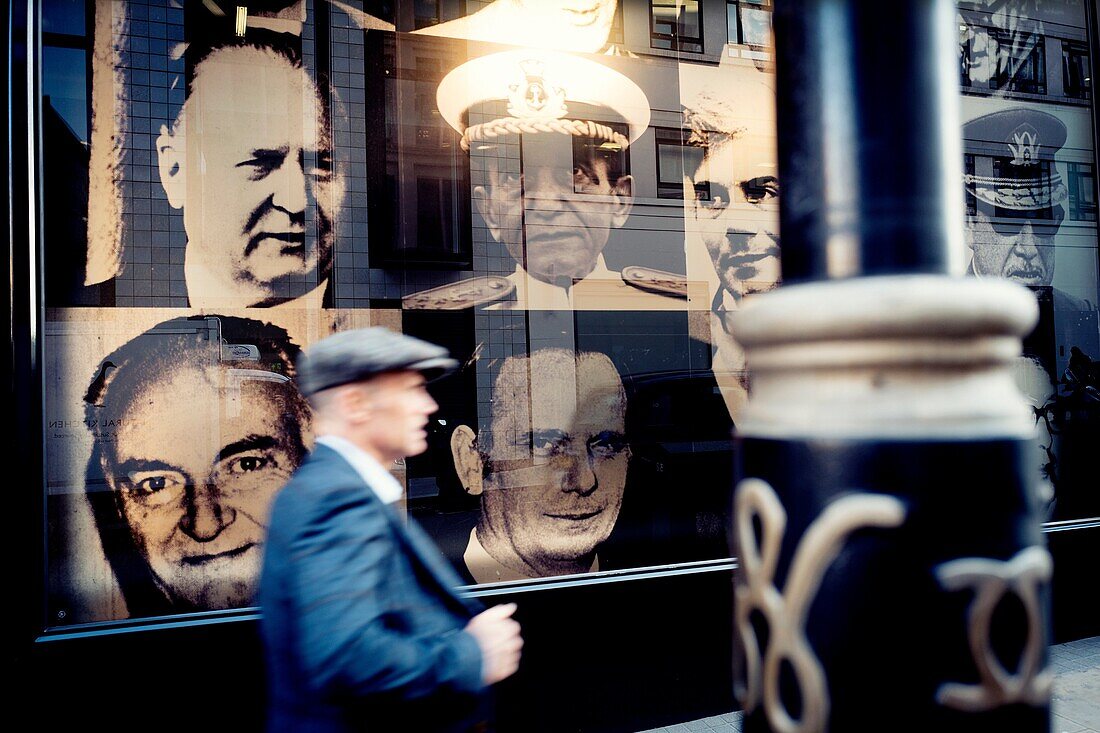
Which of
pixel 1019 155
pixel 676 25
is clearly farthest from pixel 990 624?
pixel 1019 155

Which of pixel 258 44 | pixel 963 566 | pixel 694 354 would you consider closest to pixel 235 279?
pixel 258 44

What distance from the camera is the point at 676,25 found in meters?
4.48

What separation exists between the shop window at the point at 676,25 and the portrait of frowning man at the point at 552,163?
0.37 m

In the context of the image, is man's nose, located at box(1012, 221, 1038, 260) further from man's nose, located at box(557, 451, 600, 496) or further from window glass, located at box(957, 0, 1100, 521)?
man's nose, located at box(557, 451, 600, 496)

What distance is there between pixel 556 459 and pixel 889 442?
3409 mm

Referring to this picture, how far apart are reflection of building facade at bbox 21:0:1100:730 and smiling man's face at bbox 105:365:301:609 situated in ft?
0.50

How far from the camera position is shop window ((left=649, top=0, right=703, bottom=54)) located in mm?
4449

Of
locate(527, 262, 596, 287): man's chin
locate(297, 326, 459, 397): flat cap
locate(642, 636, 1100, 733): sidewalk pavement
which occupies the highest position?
locate(527, 262, 596, 287): man's chin

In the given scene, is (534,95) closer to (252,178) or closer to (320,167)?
(320,167)

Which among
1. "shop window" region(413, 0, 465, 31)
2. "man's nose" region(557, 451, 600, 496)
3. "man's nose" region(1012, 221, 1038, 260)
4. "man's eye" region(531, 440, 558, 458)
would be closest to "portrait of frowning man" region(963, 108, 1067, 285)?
"man's nose" region(1012, 221, 1038, 260)

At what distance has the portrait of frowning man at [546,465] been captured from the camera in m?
4.11

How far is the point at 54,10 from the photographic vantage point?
3.56m

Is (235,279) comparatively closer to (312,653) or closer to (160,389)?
(160,389)

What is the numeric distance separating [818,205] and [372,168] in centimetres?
346
